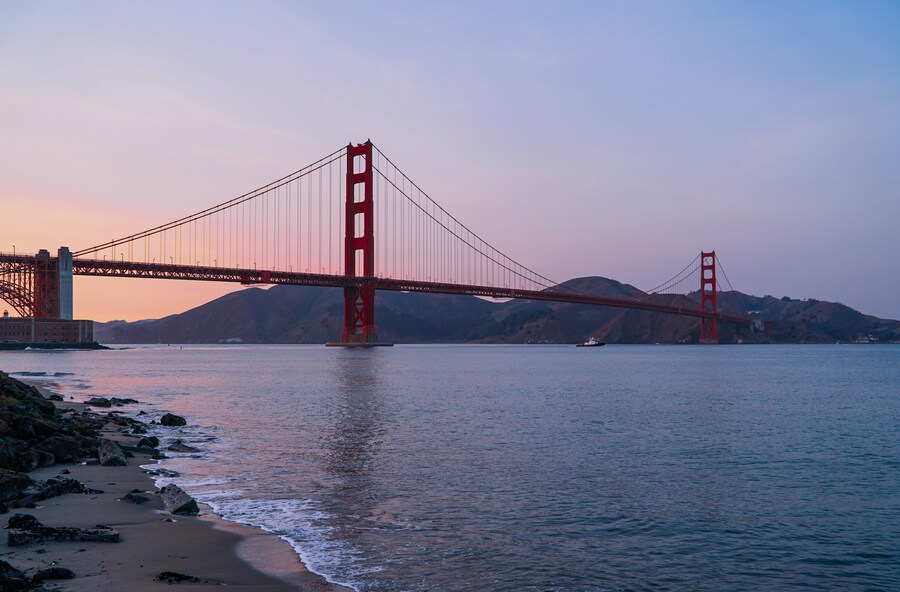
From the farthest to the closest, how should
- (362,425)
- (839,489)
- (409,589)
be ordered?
(362,425) < (839,489) < (409,589)

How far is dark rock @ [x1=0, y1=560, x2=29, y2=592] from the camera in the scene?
17.8 ft

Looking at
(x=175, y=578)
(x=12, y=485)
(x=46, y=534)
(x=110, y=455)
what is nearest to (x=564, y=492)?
(x=175, y=578)

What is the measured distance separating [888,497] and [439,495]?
625cm

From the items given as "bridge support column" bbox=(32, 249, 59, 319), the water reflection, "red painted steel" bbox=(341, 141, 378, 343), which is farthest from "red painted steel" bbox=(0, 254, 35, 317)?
the water reflection

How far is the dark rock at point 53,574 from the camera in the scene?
5.77 metres

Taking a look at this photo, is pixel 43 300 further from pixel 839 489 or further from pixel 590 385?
pixel 839 489

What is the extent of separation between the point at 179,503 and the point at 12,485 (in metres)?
1.87

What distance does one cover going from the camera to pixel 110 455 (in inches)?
468

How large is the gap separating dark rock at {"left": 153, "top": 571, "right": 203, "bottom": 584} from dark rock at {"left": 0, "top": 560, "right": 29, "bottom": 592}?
36.7 inches

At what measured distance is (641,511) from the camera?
30.8 feet

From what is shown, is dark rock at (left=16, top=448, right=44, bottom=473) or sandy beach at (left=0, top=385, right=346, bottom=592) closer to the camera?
sandy beach at (left=0, top=385, right=346, bottom=592)

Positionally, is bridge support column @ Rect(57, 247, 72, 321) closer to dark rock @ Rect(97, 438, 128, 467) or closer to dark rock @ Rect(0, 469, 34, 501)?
dark rock @ Rect(97, 438, 128, 467)

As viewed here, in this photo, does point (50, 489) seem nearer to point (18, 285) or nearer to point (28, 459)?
point (28, 459)

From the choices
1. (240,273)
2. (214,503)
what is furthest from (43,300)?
(214,503)
